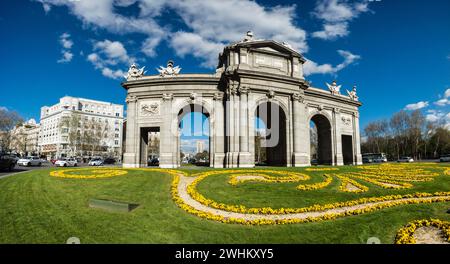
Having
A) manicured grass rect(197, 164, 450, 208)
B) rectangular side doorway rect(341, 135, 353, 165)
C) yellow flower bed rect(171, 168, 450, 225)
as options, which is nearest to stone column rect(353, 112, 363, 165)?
rectangular side doorway rect(341, 135, 353, 165)

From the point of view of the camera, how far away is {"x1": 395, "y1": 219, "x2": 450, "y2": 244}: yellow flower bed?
27.2 ft

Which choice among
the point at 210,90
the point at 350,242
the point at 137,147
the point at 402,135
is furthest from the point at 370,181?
the point at 402,135

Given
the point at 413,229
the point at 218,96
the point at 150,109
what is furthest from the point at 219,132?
the point at 413,229

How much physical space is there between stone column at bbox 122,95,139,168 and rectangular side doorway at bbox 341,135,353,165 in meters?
35.9

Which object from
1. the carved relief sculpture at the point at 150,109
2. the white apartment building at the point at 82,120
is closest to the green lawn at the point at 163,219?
the carved relief sculpture at the point at 150,109

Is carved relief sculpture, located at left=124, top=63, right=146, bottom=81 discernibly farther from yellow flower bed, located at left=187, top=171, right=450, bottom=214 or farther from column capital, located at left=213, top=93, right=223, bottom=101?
yellow flower bed, located at left=187, top=171, right=450, bottom=214

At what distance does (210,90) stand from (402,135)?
245 feet

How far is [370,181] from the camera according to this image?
17188 millimetres

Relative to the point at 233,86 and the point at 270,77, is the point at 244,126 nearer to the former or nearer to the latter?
the point at 233,86

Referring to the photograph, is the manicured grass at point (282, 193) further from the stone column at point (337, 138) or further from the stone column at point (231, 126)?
the stone column at point (337, 138)

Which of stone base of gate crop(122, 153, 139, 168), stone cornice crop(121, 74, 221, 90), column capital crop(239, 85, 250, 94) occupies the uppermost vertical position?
stone cornice crop(121, 74, 221, 90)

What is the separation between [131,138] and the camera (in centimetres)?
3316
